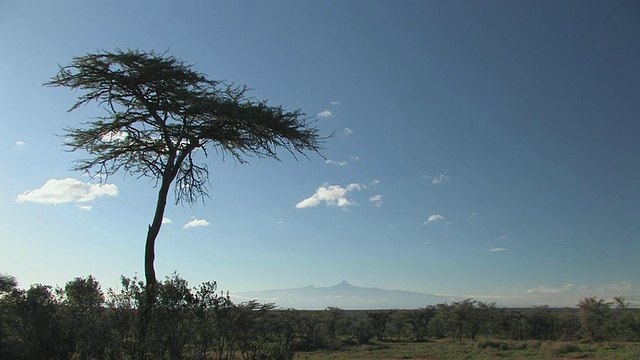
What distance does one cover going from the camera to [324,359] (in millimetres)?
22047

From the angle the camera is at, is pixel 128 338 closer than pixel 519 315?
Yes

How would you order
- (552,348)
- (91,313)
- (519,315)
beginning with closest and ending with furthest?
(91,313) < (552,348) < (519,315)

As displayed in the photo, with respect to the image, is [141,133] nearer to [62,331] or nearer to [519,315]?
[62,331]

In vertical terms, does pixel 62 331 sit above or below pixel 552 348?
above

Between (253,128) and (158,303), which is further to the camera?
(253,128)

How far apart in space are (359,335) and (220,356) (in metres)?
35.1

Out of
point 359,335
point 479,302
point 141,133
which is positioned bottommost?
point 359,335

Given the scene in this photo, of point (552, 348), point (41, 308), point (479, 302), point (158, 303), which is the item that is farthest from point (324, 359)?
point (479, 302)

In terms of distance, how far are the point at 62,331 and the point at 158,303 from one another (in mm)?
3064

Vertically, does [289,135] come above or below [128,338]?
above

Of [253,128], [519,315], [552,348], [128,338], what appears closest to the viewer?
[128,338]

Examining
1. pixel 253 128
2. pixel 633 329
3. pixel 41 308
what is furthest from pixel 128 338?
pixel 633 329

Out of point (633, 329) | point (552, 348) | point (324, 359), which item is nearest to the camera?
point (324, 359)

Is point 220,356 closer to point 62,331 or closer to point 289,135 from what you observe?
point 62,331
